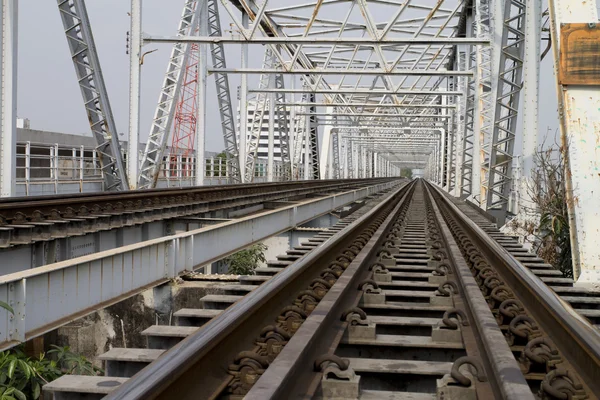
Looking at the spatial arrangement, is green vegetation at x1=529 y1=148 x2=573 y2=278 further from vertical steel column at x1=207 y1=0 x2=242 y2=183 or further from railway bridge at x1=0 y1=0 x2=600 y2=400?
vertical steel column at x1=207 y1=0 x2=242 y2=183

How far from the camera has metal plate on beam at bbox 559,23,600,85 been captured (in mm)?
7465

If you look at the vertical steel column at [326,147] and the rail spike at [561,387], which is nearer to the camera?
the rail spike at [561,387]

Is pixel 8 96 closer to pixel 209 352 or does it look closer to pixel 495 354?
pixel 209 352

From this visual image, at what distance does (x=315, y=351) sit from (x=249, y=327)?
1.34 ft

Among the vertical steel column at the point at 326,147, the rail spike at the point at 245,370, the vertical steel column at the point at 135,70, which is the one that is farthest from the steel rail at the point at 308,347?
the vertical steel column at the point at 326,147

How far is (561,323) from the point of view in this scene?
3838mm

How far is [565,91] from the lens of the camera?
755cm

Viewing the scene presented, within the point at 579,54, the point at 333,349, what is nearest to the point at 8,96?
the point at 579,54

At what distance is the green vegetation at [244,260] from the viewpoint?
13250 millimetres

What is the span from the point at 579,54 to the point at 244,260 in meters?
7.64

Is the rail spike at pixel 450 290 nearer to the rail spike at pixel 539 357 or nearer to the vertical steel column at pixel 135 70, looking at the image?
the rail spike at pixel 539 357

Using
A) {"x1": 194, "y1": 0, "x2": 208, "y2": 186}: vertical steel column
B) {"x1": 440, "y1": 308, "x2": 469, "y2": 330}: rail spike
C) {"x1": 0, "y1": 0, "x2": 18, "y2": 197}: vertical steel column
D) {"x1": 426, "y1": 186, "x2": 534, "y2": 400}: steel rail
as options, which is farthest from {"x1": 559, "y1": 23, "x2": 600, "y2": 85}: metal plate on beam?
{"x1": 194, "y1": 0, "x2": 208, "y2": 186}: vertical steel column

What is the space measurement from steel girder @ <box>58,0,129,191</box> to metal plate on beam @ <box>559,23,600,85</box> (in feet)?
39.0

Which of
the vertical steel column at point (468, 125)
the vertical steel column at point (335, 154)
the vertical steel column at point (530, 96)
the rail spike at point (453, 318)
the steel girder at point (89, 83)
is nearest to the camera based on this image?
the rail spike at point (453, 318)
